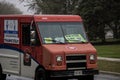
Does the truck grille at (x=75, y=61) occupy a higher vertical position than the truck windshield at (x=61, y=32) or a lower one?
lower

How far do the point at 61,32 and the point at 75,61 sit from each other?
132cm

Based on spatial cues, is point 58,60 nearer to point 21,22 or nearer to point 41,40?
point 41,40

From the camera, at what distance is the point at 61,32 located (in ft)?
51.1

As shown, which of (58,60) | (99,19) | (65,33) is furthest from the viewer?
(99,19)

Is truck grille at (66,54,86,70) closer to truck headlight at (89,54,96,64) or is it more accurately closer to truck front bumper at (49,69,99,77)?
truck front bumper at (49,69,99,77)

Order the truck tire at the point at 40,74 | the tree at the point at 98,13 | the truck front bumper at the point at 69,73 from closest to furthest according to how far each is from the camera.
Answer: the truck front bumper at the point at 69,73
the truck tire at the point at 40,74
the tree at the point at 98,13

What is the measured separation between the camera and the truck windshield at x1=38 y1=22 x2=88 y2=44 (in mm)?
15289

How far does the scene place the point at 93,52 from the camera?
15.1 metres

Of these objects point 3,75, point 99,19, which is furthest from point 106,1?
point 3,75

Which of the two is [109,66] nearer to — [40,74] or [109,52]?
[40,74]

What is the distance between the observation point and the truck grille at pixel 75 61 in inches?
579

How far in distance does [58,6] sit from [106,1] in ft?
40.8

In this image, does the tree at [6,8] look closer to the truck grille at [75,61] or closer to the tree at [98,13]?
the tree at [98,13]

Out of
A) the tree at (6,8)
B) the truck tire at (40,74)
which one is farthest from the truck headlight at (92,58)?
the tree at (6,8)
